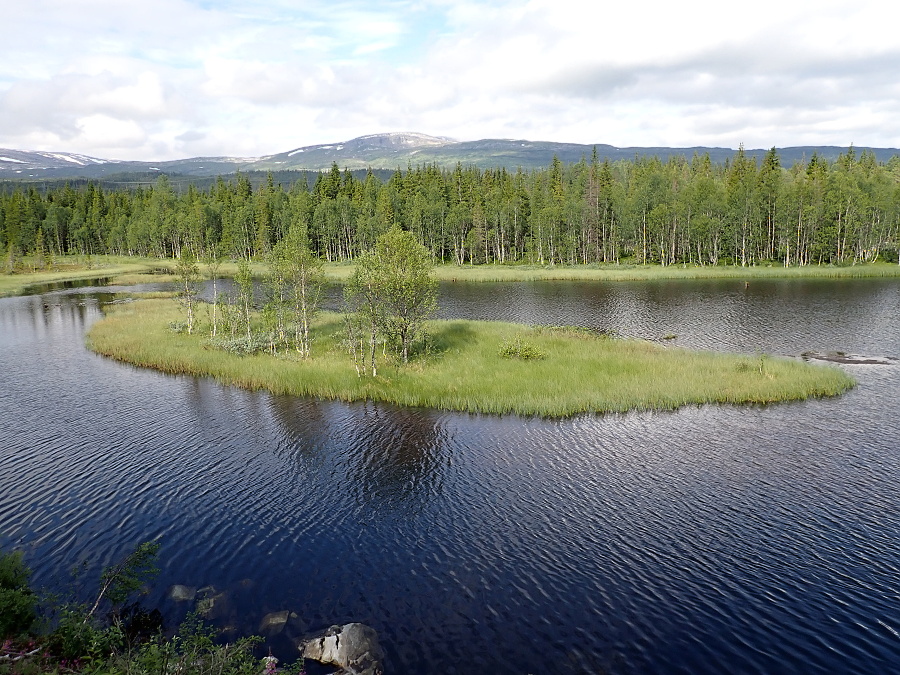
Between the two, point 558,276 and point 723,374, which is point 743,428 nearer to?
point 723,374

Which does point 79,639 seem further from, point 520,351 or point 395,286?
point 520,351

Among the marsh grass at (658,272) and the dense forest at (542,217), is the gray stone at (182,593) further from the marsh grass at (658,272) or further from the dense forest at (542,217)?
the dense forest at (542,217)

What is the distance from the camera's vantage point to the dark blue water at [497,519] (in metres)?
18.8

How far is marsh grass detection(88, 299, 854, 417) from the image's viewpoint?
136ft

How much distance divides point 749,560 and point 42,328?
84971mm

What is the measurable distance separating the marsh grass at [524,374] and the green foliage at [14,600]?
26094 mm

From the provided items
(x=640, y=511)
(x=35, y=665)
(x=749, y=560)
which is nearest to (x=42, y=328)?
(x=35, y=665)

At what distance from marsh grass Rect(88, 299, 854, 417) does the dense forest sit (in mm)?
87452

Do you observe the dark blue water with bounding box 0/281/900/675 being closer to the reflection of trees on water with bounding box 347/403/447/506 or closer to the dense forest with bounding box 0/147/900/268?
the reflection of trees on water with bounding box 347/403/447/506

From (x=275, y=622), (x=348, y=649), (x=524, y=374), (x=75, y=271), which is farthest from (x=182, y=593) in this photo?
(x=75, y=271)

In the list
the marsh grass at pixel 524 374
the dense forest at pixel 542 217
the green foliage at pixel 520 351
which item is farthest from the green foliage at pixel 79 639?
the dense forest at pixel 542 217

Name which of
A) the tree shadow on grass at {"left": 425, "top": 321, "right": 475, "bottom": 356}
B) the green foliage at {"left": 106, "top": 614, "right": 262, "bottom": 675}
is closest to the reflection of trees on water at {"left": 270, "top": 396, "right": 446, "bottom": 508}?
the tree shadow on grass at {"left": 425, "top": 321, "right": 475, "bottom": 356}

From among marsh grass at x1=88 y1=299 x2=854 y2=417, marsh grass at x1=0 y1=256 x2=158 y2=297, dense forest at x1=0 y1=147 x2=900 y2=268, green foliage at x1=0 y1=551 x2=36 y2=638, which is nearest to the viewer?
green foliage at x1=0 y1=551 x2=36 y2=638

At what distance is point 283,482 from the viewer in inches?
1185
